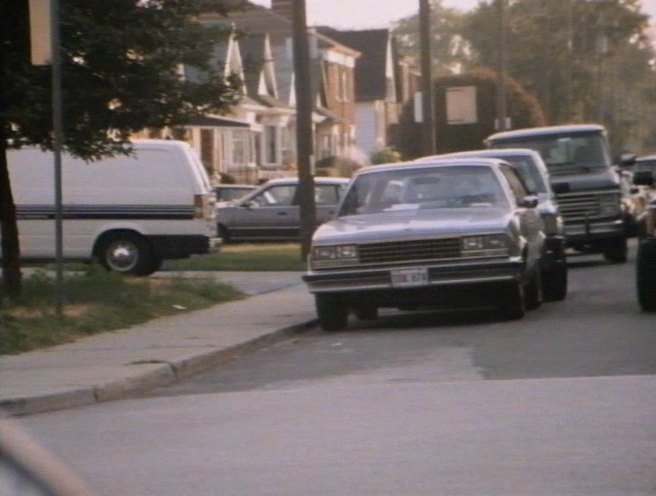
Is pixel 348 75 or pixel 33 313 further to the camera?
pixel 348 75

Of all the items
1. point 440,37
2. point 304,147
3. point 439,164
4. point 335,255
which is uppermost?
point 440,37

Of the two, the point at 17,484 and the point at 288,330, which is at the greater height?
the point at 17,484

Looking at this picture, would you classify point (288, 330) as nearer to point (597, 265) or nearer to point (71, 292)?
point (71, 292)

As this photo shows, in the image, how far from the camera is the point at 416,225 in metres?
15.2

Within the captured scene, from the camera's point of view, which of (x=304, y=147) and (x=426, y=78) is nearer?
(x=304, y=147)

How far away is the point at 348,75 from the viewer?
7706 centimetres

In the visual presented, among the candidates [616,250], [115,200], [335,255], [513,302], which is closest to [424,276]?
[335,255]

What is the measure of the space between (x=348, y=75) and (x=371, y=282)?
206 feet

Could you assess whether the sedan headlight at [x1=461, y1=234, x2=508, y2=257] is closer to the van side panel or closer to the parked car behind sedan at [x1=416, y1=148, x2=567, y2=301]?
the parked car behind sedan at [x1=416, y1=148, x2=567, y2=301]

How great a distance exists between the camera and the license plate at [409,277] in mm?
14906

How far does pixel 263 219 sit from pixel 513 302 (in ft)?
65.3

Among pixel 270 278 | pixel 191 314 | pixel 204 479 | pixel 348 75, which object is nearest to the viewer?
pixel 204 479

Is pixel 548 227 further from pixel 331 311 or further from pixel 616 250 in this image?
pixel 616 250

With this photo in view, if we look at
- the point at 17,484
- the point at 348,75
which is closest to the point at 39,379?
the point at 17,484
